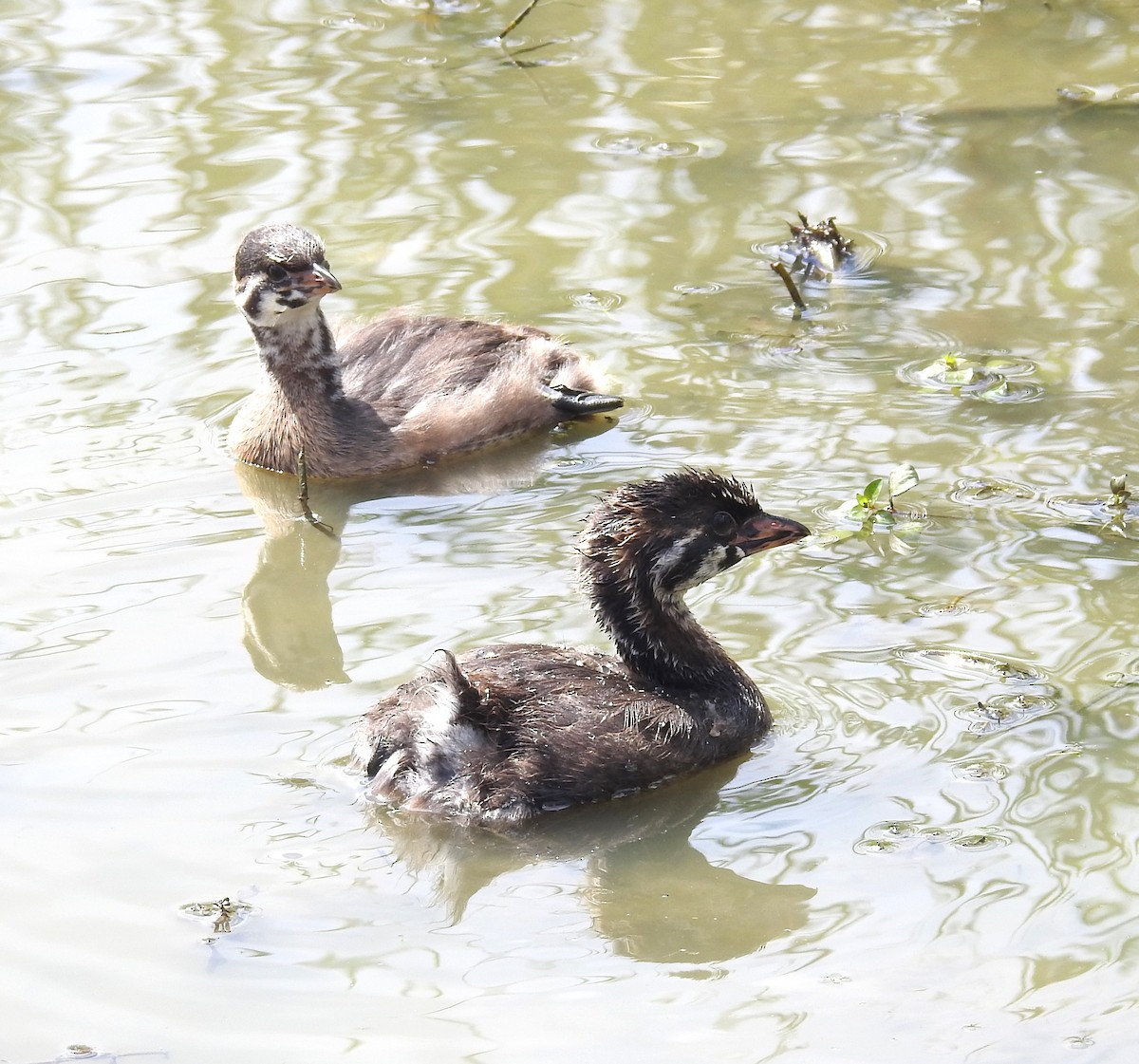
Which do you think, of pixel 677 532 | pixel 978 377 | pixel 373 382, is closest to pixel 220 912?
pixel 677 532

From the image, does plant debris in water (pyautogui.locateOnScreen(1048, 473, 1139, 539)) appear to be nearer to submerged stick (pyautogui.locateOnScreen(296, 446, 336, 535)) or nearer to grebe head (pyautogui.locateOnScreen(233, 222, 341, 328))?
submerged stick (pyautogui.locateOnScreen(296, 446, 336, 535))

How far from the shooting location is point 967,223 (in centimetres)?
882

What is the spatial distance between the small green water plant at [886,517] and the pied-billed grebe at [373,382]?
1457mm

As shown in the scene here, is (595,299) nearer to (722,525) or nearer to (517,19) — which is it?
(722,525)

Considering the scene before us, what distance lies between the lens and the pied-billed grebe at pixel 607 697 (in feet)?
16.3

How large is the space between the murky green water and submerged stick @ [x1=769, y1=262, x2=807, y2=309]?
116 millimetres

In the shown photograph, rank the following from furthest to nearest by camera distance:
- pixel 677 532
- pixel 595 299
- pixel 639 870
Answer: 1. pixel 595 299
2. pixel 677 532
3. pixel 639 870

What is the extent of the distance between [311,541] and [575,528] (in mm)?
1009

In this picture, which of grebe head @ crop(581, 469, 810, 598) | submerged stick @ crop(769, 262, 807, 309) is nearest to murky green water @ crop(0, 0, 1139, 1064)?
submerged stick @ crop(769, 262, 807, 309)

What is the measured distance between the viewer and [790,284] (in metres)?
7.93

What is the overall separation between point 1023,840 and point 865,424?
2.65 meters

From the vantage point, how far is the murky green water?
14.1 ft

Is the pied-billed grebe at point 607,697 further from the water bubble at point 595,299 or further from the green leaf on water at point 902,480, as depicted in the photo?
the water bubble at point 595,299

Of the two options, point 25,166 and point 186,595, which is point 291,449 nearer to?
point 186,595
